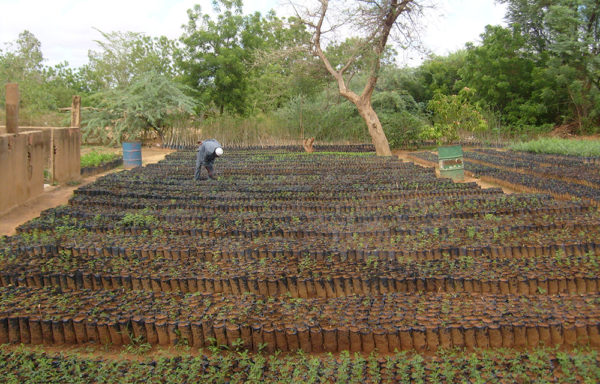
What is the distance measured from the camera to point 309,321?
352 cm

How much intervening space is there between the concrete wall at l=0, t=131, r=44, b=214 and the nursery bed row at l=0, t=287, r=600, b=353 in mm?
4684

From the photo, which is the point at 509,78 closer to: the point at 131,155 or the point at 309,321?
the point at 131,155

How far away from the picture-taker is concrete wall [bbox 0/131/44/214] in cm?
793

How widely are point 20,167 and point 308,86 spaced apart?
43.7 ft

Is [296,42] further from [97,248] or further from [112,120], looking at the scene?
[97,248]

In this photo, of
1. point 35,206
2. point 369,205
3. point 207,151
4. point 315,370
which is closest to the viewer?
point 315,370

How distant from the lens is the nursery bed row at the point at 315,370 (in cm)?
279

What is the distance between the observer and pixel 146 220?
6777 mm

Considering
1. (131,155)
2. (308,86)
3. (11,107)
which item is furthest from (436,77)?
(11,107)

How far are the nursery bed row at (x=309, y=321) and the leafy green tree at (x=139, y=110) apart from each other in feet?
51.1

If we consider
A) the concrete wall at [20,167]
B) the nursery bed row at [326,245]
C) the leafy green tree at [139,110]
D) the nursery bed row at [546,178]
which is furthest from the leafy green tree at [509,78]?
the concrete wall at [20,167]

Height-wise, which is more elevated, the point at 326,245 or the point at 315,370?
the point at 326,245

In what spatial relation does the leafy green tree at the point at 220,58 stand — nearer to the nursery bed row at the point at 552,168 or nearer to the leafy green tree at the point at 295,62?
the leafy green tree at the point at 295,62

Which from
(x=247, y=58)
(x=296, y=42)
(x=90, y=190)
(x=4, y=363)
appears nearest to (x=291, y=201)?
(x=90, y=190)
